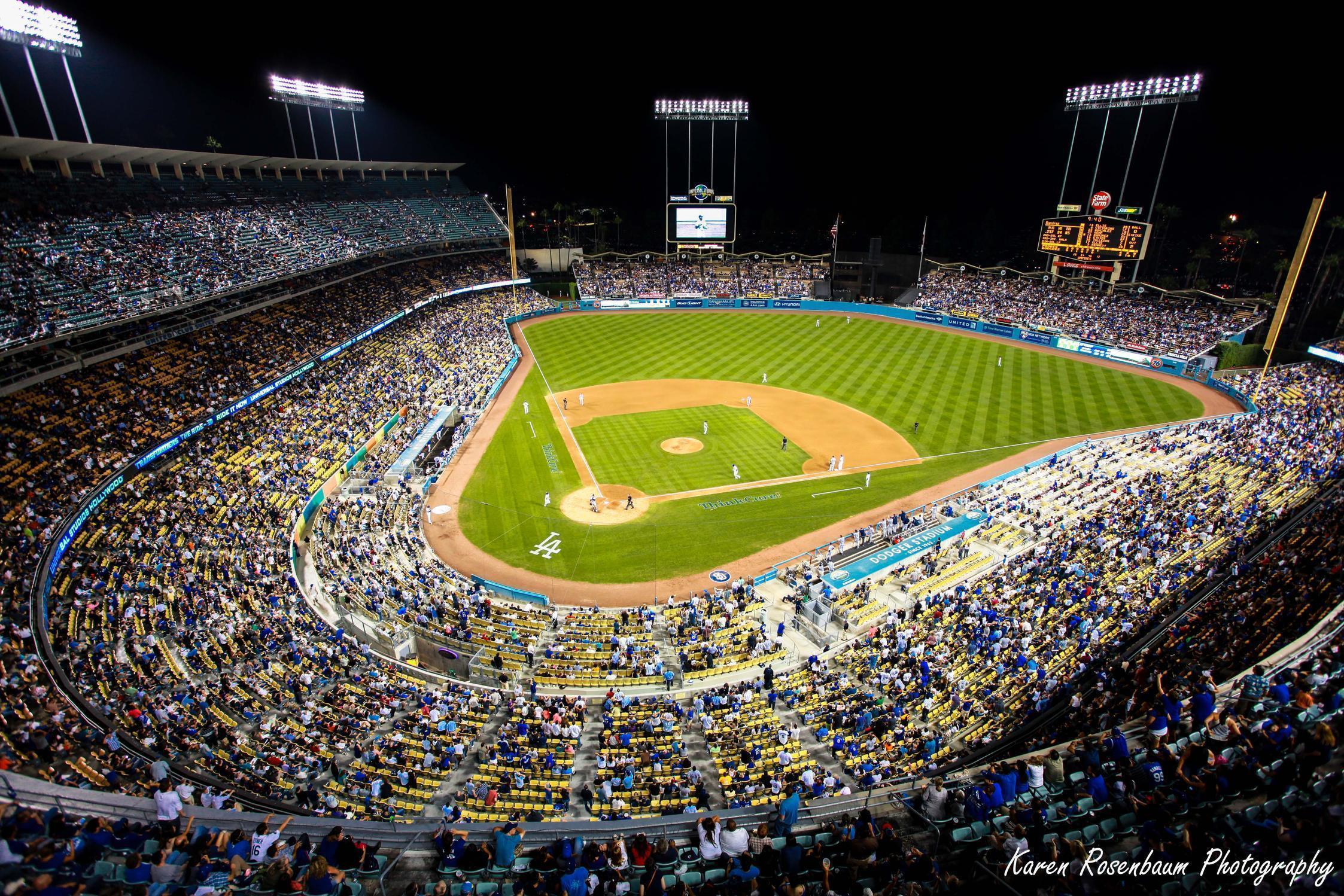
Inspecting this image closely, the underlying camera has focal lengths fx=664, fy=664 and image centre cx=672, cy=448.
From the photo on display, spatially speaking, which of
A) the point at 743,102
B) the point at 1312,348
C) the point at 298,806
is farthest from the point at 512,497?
the point at 743,102

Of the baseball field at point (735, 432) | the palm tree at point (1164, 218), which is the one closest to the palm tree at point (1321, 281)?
the palm tree at point (1164, 218)

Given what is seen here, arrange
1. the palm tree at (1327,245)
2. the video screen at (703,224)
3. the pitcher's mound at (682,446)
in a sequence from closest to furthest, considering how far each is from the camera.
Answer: the pitcher's mound at (682,446)
the palm tree at (1327,245)
the video screen at (703,224)

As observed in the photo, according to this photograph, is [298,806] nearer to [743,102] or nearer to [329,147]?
[743,102]

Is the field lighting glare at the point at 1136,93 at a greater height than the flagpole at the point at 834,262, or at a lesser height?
greater

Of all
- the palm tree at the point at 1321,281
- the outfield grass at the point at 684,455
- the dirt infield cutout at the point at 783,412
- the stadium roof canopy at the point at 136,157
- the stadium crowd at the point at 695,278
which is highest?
the stadium roof canopy at the point at 136,157

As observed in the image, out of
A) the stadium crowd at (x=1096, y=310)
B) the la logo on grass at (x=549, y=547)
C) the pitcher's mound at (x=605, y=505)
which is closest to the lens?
the la logo on grass at (x=549, y=547)

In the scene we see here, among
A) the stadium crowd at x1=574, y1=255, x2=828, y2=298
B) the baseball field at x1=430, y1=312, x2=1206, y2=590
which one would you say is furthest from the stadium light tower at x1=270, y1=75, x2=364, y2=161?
the baseball field at x1=430, y1=312, x2=1206, y2=590

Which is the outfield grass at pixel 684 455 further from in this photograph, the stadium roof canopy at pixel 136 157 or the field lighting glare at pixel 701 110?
the field lighting glare at pixel 701 110

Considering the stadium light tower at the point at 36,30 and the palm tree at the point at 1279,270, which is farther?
the palm tree at the point at 1279,270
